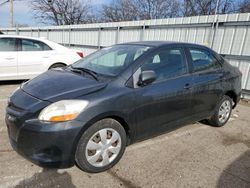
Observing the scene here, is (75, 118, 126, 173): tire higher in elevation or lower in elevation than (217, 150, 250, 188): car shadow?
higher

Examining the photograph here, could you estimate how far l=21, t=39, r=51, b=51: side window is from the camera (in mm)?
6609

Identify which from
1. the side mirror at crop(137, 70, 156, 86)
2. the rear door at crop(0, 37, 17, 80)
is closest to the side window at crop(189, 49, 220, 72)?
the side mirror at crop(137, 70, 156, 86)

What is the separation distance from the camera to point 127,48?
12.1 feet

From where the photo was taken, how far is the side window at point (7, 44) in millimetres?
6348

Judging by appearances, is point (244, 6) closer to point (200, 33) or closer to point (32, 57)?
point (200, 33)

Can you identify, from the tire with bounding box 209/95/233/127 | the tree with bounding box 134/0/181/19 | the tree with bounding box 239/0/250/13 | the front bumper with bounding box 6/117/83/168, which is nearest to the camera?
the front bumper with bounding box 6/117/83/168

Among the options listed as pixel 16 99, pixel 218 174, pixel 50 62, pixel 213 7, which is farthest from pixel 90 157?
pixel 213 7

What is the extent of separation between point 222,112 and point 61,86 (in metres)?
3.23

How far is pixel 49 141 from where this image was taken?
243 centimetres

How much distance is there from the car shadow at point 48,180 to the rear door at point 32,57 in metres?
4.64

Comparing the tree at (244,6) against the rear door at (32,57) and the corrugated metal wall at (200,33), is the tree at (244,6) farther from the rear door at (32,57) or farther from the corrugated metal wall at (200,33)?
the rear door at (32,57)

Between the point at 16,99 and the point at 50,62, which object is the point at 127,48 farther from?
the point at 50,62

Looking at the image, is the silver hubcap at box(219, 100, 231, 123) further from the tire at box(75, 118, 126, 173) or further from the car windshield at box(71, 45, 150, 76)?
the tire at box(75, 118, 126, 173)

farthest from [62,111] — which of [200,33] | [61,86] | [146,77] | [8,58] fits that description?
[200,33]
